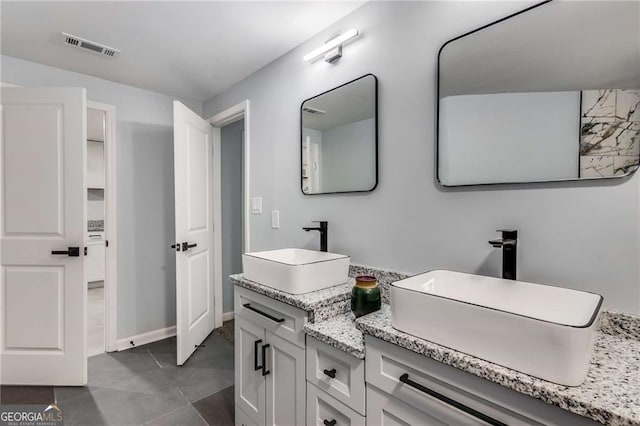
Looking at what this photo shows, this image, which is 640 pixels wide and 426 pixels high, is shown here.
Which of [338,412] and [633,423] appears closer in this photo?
[633,423]

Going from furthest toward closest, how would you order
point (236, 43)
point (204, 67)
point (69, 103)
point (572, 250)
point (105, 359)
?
point (105, 359) < point (204, 67) < point (69, 103) < point (236, 43) < point (572, 250)

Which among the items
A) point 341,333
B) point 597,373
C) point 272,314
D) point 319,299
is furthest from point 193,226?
point 597,373

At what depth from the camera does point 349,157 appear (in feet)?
5.69

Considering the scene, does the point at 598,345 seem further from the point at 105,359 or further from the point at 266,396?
the point at 105,359

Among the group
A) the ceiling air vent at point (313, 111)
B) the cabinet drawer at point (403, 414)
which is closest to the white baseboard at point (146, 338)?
the ceiling air vent at point (313, 111)

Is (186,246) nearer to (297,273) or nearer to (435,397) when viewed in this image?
(297,273)

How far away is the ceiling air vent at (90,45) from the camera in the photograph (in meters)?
2.00

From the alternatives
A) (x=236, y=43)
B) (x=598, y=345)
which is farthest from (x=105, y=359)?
(x=598, y=345)

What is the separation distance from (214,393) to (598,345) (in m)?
2.10

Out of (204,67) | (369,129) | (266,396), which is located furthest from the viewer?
(204,67)

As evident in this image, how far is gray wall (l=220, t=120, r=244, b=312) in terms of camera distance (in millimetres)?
3350

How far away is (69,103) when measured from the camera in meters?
2.18

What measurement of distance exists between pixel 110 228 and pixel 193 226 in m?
0.72

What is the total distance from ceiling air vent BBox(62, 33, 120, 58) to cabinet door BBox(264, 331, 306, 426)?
2173mm
